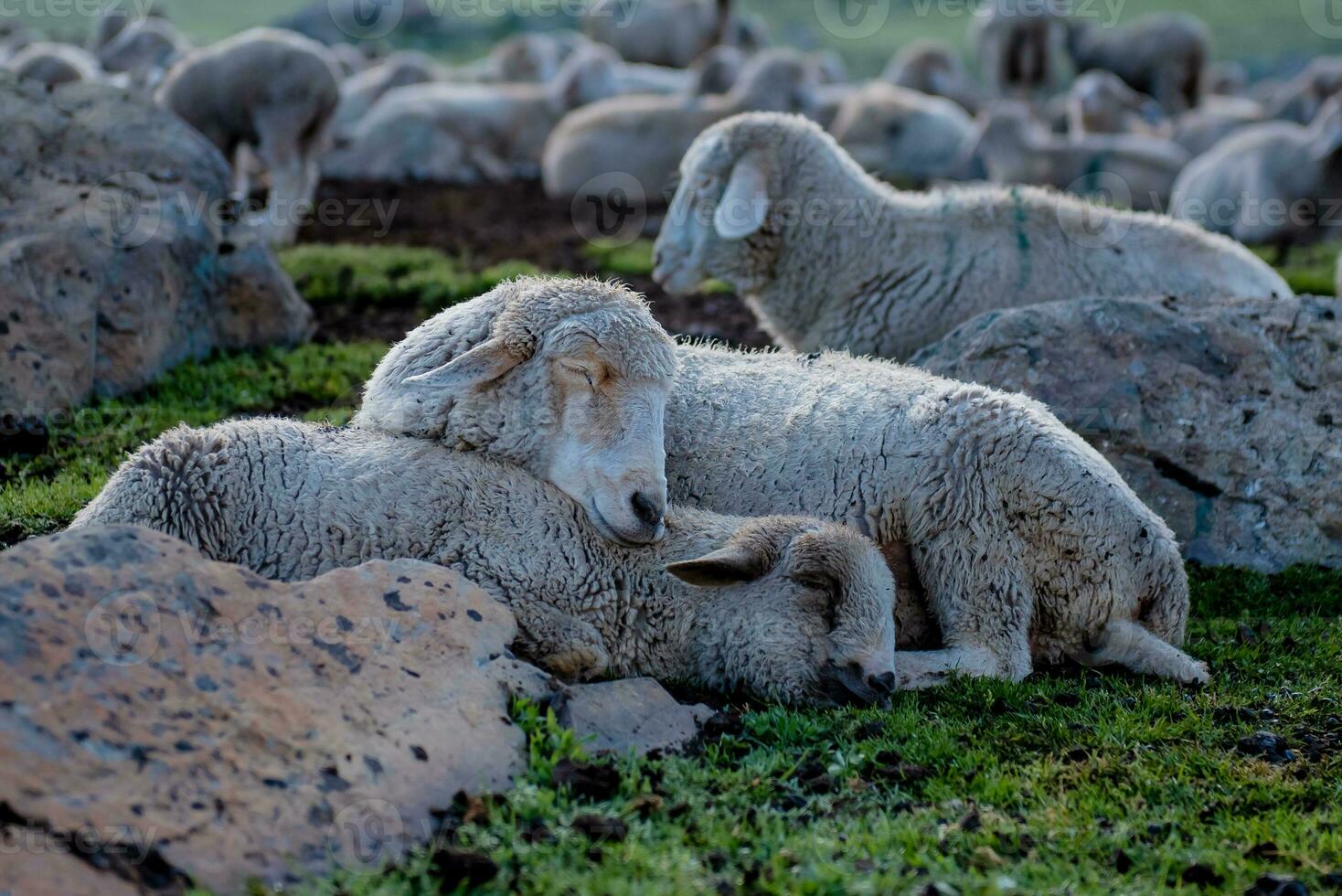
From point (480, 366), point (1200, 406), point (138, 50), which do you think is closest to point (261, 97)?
point (480, 366)

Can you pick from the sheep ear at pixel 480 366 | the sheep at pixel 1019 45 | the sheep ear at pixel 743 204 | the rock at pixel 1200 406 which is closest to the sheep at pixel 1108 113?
the sheep at pixel 1019 45

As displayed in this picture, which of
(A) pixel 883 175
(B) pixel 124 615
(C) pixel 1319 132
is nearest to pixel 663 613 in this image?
(B) pixel 124 615

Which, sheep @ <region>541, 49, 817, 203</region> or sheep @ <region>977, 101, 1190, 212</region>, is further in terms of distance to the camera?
sheep @ <region>977, 101, 1190, 212</region>

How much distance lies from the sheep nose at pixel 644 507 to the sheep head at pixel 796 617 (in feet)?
0.83

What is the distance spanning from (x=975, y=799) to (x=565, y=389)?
2.00 meters

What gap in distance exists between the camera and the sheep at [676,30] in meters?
35.6

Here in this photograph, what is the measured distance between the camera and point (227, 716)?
384 cm

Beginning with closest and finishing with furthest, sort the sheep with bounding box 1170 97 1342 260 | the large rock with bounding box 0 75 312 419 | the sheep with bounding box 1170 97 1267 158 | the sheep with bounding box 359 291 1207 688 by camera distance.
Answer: the sheep with bounding box 359 291 1207 688, the large rock with bounding box 0 75 312 419, the sheep with bounding box 1170 97 1342 260, the sheep with bounding box 1170 97 1267 158

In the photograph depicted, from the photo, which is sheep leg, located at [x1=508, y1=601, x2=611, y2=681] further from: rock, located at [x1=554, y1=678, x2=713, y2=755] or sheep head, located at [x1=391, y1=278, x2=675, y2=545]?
sheep head, located at [x1=391, y1=278, x2=675, y2=545]

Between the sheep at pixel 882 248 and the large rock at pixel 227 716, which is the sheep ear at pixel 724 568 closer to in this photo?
the large rock at pixel 227 716

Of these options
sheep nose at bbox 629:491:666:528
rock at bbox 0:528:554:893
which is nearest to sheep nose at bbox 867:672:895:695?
sheep nose at bbox 629:491:666:528

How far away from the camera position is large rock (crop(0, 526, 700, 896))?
3473 mm

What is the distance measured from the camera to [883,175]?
70.2 feet

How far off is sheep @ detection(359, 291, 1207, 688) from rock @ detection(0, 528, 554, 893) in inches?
52.0
